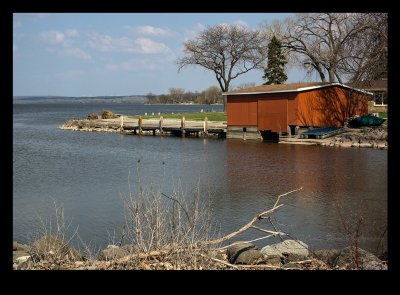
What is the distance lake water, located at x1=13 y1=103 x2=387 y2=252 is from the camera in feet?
39.0

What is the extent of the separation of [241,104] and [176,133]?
9201 millimetres

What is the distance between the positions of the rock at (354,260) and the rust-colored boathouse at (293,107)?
25.5 metres

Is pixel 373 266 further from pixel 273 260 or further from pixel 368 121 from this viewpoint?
pixel 368 121

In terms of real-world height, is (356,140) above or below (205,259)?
above

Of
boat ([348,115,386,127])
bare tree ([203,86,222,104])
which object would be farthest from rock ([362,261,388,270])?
bare tree ([203,86,222,104])

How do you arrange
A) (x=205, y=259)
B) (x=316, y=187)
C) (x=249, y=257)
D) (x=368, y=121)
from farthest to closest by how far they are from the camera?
1. (x=368, y=121)
2. (x=316, y=187)
3. (x=249, y=257)
4. (x=205, y=259)

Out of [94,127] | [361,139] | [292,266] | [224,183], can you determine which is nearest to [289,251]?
[292,266]

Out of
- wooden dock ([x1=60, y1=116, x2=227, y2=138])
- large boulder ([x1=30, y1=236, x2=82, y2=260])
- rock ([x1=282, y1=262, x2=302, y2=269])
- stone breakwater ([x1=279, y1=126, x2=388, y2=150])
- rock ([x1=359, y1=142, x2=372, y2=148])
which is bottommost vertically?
rock ([x1=282, y1=262, x2=302, y2=269])

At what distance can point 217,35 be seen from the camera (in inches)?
2372

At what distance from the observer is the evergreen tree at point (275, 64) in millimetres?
50125

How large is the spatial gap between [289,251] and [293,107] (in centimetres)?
2550

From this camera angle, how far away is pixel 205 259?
22.6ft

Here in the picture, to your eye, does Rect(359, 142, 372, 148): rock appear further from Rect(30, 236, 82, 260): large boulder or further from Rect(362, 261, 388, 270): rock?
Rect(30, 236, 82, 260): large boulder
